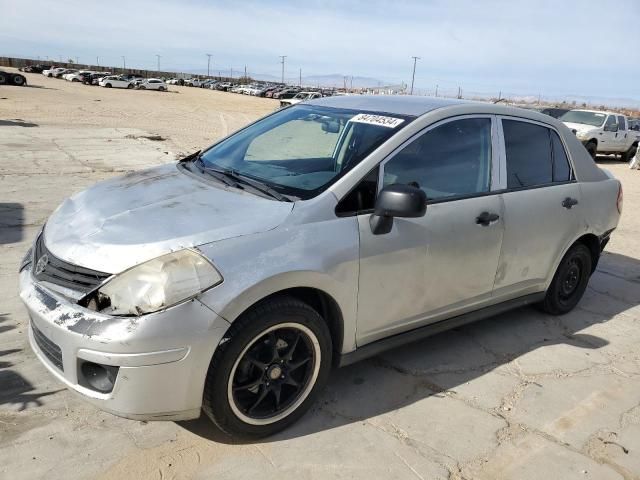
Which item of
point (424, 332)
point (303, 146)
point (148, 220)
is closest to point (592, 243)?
point (424, 332)

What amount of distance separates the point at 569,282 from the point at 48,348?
4.06m

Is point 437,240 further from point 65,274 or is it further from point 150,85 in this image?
point 150,85

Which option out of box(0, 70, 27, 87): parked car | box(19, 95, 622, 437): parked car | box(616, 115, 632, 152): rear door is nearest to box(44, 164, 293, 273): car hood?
box(19, 95, 622, 437): parked car

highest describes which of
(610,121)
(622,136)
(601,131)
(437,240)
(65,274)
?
(610,121)

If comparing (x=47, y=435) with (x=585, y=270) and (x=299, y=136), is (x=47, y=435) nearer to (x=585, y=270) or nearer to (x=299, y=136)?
(x=299, y=136)

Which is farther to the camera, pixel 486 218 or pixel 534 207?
pixel 534 207

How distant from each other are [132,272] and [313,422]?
130 cm

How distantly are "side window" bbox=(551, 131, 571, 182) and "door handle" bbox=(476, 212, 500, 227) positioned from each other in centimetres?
102

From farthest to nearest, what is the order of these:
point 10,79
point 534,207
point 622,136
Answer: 1. point 10,79
2. point 622,136
3. point 534,207

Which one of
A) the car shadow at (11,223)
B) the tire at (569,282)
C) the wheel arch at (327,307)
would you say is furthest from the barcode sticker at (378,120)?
the car shadow at (11,223)

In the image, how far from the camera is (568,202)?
13.7ft

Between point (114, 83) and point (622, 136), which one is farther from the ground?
point (114, 83)

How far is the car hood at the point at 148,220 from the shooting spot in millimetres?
2434

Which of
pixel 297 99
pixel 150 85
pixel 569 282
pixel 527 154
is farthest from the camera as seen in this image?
pixel 150 85
